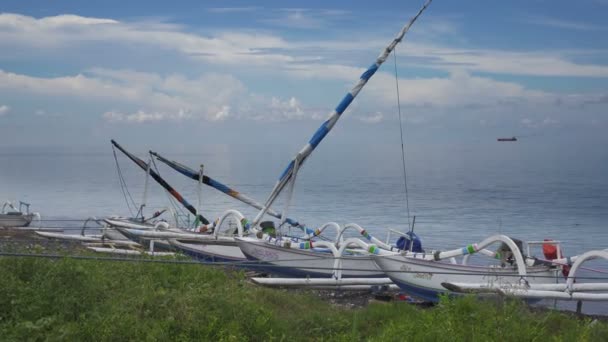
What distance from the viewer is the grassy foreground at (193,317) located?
10078 mm

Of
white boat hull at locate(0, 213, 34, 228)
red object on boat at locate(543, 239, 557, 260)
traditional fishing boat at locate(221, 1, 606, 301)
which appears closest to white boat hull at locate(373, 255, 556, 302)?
traditional fishing boat at locate(221, 1, 606, 301)

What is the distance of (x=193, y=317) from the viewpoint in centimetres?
1055

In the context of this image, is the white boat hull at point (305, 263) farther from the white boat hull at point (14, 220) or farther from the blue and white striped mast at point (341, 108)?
the white boat hull at point (14, 220)

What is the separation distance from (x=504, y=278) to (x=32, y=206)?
2028 inches

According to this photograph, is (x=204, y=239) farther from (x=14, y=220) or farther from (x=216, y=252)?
(x=14, y=220)

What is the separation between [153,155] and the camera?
2892 cm

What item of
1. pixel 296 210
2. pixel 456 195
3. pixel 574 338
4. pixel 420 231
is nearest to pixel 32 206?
pixel 296 210

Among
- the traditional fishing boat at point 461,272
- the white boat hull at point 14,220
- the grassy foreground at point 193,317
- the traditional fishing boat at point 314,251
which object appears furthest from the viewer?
the white boat hull at point 14,220

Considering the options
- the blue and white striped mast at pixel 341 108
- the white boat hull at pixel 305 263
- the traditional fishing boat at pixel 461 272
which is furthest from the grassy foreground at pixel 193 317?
the blue and white striped mast at pixel 341 108

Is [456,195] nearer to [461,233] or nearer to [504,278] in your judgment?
[461,233]

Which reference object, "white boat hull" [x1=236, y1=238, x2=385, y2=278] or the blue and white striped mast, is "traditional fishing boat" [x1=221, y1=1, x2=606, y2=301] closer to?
"white boat hull" [x1=236, y1=238, x2=385, y2=278]

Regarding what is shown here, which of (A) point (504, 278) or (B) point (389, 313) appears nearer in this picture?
(B) point (389, 313)

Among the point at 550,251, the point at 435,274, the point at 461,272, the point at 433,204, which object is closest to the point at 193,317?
the point at 435,274

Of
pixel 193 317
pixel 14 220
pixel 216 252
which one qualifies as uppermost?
pixel 14 220
